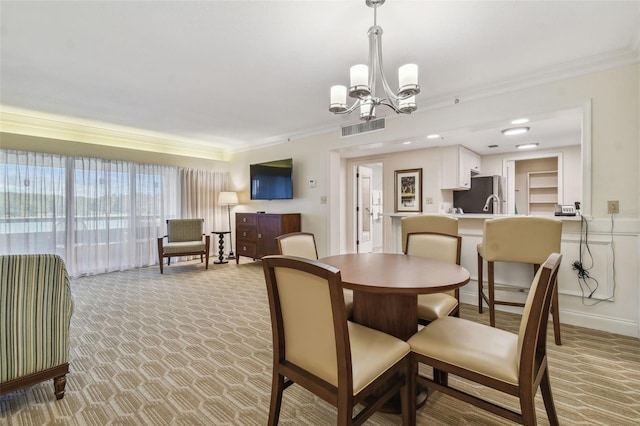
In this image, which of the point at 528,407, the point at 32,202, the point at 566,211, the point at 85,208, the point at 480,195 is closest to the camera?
the point at 528,407

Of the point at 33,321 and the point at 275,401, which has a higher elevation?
the point at 33,321

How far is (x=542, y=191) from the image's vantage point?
645 centimetres

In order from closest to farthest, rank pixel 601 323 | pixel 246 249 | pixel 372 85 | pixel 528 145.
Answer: pixel 372 85 → pixel 601 323 → pixel 528 145 → pixel 246 249

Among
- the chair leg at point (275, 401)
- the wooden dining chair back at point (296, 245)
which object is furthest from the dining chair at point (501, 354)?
the wooden dining chair back at point (296, 245)

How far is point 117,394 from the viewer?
1.80 m

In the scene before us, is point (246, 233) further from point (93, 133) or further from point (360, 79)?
point (360, 79)

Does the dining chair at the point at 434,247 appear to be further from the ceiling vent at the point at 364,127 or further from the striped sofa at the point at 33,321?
the striped sofa at the point at 33,321

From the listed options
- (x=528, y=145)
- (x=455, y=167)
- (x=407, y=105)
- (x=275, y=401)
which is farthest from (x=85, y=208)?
(x=528, y=145)

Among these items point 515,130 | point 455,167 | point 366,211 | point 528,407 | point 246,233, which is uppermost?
point 515,130

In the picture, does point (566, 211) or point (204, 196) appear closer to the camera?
point (566, 211)

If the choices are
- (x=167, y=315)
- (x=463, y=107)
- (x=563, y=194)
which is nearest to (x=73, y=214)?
(x=167, y=315)

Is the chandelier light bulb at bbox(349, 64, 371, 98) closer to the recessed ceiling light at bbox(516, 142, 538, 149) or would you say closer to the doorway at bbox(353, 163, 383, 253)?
the doorway at bbox(353, 163, 383, 253)

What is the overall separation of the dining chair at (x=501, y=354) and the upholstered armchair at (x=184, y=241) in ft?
14.4

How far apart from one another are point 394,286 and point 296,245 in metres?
1.15
